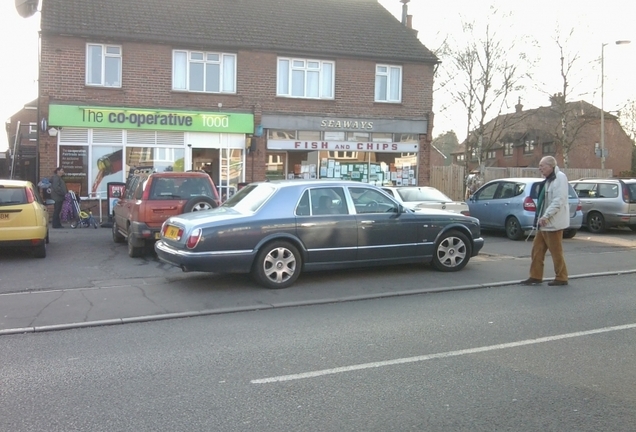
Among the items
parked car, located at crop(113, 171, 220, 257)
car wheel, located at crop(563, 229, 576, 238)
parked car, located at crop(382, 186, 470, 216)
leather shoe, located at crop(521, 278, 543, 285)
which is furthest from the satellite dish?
car wheel, located at crop(563, 229, 576, 238)

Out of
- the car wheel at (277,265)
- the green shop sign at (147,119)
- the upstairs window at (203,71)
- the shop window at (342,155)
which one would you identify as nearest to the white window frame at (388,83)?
the shop window at (342,155)

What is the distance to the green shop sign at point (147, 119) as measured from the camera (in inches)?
742

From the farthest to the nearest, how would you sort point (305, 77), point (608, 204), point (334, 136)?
point (334, 136) → point (305, 77) → point (608, 204)

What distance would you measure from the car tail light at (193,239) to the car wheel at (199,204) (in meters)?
3.11

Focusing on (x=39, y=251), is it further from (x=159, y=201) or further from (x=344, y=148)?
(x=344, y=148)

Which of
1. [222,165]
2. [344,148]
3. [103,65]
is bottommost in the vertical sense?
[222,165]

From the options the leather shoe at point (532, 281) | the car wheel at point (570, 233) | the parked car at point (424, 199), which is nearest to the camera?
the leather shoe at point (532, 281)

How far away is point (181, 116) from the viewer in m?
20.0

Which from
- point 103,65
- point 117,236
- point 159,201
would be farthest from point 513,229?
point 103,65

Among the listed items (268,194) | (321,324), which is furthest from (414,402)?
(268,194)

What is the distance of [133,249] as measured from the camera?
38.3 feet

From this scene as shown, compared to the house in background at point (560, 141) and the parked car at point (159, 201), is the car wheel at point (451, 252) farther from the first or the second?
the house in background at point (560, 141)

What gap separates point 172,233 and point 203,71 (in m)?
12.8

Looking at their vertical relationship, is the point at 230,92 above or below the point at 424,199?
above
